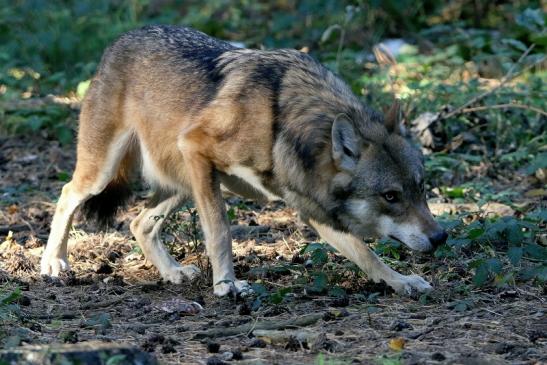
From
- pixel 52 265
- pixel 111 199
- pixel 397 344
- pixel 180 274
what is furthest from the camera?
pixel 111 199

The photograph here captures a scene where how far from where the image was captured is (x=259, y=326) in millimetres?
5137

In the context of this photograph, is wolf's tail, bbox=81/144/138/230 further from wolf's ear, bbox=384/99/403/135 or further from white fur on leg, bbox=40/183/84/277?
wolf's ear, bbox=384/99/403/135

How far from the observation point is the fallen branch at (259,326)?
200 inches

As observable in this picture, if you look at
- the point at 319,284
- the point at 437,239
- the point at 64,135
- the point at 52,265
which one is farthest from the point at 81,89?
the point at 437,239

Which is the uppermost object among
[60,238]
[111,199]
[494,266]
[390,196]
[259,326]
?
[390,196]

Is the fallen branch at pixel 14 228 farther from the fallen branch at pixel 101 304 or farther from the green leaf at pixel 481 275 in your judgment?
the green leaf at pixel 481 275

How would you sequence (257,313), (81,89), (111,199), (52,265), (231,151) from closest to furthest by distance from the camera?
(257,313) → (231,151) → (52,265) → (111,199) → (81,89)

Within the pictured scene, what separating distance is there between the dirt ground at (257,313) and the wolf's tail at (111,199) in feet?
0.69

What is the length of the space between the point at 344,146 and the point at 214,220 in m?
1.10

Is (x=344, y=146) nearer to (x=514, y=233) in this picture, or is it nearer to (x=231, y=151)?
(x=231, y=151)

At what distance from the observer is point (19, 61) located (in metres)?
11.8

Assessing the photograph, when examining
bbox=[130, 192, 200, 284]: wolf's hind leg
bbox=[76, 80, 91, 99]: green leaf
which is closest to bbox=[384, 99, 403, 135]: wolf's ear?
bbox=[130, 192, 200, 284]: wolf's hind leg

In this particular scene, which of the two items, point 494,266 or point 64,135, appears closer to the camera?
point 494,266

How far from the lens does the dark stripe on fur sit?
725cm
